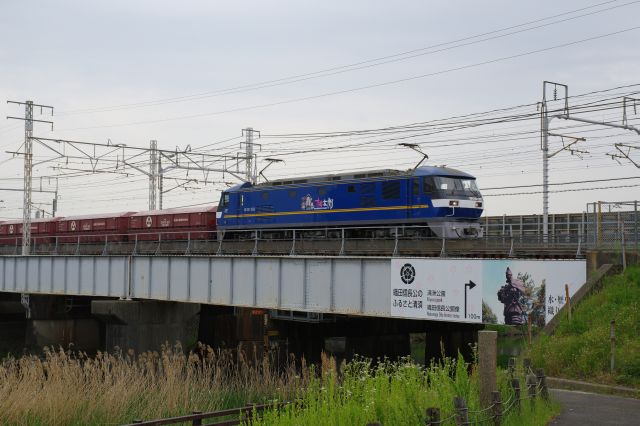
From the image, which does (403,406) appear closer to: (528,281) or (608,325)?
(608,325)

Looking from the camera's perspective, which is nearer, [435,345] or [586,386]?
[586,386]

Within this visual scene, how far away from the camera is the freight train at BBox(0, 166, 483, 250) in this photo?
2766cm

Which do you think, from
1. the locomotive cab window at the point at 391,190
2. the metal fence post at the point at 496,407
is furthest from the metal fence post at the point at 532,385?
the locomotive cab window at the point at 391,190

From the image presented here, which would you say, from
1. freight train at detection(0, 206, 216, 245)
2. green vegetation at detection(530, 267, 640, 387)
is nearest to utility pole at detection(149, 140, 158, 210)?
freight train at detection(0, 206, 216, 245)

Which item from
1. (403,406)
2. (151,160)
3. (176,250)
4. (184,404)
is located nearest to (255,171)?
(151,160)

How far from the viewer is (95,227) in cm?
4862

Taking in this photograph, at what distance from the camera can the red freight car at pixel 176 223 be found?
4106 cm

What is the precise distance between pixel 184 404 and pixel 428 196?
15.4m

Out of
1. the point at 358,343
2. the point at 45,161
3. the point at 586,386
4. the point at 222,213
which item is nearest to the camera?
the point at 586,386

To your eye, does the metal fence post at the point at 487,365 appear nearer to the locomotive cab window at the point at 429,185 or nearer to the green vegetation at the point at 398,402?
the green vegetation at the point at 398,402

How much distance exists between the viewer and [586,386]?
13945 millimetres

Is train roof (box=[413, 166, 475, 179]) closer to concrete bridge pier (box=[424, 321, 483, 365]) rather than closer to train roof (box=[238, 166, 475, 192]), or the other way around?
train roof (box=[238, 166, 475, 192])

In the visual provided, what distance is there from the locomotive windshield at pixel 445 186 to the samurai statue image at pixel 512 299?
8.57 m

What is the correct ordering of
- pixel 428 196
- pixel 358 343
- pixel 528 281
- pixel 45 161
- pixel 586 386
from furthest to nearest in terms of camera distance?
pixel 45 161
pixel 358 343
pixel 428 196
pixel 528 281
pixel 586 386
